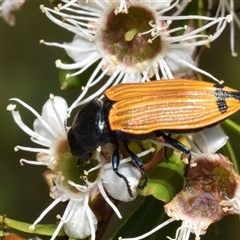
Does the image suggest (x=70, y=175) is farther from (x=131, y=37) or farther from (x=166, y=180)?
(x=131, y=37)

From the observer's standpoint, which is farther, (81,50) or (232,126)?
(81,50)

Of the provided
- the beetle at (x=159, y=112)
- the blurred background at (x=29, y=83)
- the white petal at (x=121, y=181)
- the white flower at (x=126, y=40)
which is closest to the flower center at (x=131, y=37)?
the white flower at (x=126, y=40)

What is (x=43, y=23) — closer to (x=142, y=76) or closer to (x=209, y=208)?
(x=142, y=76)

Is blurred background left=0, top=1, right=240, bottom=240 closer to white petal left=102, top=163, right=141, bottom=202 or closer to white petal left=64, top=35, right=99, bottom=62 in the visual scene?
white petal left=64, top=35, right=99, bottom=62

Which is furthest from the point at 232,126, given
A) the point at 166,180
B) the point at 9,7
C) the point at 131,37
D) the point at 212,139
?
the point at 9,7

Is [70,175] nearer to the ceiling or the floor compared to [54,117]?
nearer to the floor

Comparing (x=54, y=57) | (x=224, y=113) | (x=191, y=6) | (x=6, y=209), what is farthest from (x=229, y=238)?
(x=224, y=113)
